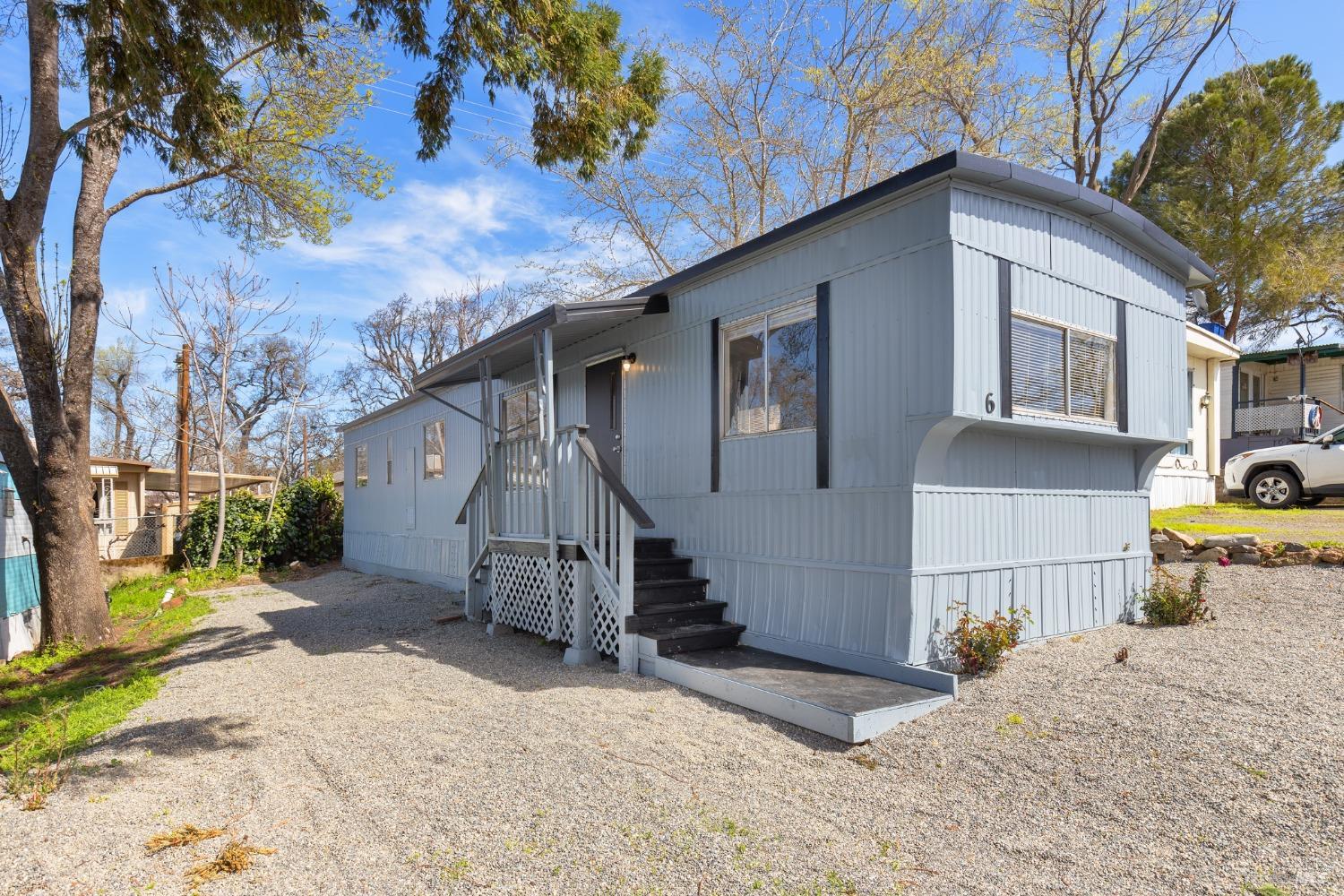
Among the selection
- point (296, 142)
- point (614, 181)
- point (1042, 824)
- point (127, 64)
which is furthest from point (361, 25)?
point (614, 181)

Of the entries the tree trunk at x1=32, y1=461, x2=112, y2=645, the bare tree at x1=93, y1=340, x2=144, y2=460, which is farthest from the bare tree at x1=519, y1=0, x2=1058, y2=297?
the bare tree at x1=93, y1=340, x2=144, y2=460

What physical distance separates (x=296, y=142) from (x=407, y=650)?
22.6 feet

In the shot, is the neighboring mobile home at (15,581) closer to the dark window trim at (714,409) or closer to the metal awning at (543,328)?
the metal awning at (543,328)

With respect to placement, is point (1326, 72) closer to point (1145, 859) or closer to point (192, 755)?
point (1145, 859)

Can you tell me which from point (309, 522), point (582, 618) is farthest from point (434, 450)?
point (582, 618)

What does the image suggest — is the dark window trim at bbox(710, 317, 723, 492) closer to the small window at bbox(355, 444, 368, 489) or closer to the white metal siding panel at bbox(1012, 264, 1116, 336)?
the white metal siding panel at bbox(1012, 264, 1116, 336)

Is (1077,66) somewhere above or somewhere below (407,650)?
above

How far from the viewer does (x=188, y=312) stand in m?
15.4

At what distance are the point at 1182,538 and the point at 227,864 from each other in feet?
31.2

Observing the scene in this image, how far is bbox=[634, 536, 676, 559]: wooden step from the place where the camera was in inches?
294

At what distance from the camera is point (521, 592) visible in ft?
25.5

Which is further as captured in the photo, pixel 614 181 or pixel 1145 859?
pixel 614 181

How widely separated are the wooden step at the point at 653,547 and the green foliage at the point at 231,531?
12400 millimetres

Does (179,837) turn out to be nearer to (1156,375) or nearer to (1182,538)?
(1156,375)
